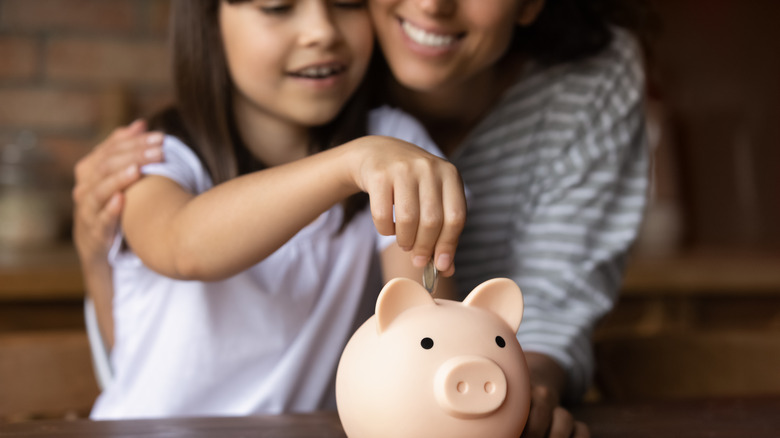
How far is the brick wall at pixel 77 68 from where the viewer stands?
6.59 feet

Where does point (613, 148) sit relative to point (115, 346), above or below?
above

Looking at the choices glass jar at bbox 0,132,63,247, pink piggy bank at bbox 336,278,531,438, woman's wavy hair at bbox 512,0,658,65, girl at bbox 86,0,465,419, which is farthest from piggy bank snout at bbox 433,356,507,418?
glass jar at bbox 0,132,63,247

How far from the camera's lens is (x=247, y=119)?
1.02m

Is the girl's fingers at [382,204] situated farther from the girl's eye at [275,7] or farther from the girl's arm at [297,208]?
the girl's eye at [275,7]

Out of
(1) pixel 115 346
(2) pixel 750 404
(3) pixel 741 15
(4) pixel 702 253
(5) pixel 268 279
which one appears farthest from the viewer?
(3) pixel 741 15

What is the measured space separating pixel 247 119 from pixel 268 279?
20 centimetres

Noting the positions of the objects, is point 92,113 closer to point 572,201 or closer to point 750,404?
point 572,201

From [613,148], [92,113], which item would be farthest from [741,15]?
[92,113]

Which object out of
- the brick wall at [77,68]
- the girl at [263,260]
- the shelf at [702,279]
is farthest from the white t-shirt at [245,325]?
the brick wall at [77,68]

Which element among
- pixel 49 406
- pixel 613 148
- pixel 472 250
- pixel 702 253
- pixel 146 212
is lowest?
pixel 702 253

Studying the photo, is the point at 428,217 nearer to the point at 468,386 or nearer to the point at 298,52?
the point at 468,386

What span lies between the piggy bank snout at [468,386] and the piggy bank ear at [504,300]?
0.22 feet

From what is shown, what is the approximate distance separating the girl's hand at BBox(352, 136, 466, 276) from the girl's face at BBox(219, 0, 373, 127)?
351 mm

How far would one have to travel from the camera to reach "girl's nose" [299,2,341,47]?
89 cm
